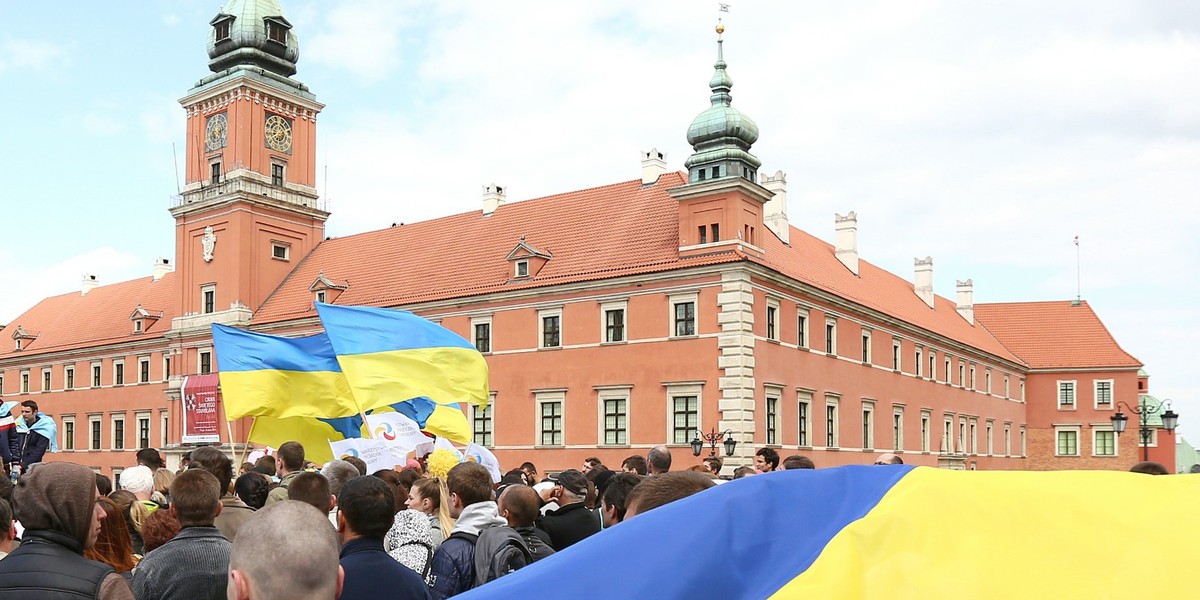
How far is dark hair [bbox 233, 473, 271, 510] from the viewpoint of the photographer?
27.4 feet

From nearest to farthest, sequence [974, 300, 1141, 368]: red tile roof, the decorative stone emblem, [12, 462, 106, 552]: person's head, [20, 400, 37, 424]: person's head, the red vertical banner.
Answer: [12, 462, 106, 552]: person's head, [20, 400, 37, 424]: person's head, the red vertical banner, the decorative stone emblem, [974, 300, 1141, 368]: red tile roof

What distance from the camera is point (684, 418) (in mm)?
32625

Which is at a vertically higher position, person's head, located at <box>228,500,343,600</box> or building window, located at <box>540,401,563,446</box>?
person's head, located at <box>228,500,343,600</box>

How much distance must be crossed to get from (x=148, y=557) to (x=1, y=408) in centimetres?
1109

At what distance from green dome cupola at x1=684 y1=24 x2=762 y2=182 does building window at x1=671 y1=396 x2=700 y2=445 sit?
708cm

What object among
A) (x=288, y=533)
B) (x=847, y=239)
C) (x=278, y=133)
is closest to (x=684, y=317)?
(x=847, y=239)

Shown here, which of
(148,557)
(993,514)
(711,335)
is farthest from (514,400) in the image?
(993,514)

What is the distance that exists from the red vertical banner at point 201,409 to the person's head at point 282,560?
44.0 metres

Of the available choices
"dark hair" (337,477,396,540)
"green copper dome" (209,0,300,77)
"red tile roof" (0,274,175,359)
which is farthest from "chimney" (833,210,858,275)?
"dark hair" (337,477,396,540)

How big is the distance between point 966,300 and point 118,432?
150 feet

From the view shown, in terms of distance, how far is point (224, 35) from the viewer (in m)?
48.8

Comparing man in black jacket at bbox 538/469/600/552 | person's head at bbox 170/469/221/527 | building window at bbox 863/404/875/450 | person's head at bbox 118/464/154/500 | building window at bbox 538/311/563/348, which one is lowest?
building window at bbox 863/404/875/450

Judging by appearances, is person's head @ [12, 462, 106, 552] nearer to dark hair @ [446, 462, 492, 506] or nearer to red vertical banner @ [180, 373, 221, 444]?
dark hair @ [446, 462, 492, 506]

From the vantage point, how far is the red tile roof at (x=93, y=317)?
53.4m
